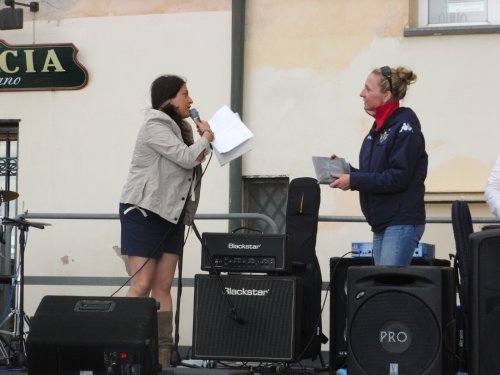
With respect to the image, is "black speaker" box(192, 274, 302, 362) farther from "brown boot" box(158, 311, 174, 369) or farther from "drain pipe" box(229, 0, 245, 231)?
"drain pipe" box(229, 0, 245, 231)

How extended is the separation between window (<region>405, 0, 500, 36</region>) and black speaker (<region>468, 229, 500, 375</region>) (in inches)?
167

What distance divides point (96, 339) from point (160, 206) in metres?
1.00

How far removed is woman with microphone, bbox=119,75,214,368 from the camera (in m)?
6.04

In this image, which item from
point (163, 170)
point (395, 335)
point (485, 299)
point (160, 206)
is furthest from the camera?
point (163, 170)

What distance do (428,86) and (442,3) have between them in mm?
753

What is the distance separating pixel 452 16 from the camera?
29.5ft

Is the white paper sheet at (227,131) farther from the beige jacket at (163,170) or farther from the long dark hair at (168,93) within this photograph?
the long dark hair at (168,93)

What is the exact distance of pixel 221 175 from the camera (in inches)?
364

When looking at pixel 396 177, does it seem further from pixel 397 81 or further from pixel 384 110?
pixel 397 81

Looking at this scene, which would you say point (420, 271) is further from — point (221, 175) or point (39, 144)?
point (39, 144)

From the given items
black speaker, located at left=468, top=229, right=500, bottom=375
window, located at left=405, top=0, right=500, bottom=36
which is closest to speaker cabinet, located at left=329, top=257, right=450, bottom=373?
black speaker, located at left=468, top=229, right=500, bottom=375

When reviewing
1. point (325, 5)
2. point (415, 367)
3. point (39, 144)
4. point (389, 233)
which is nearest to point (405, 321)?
point (415, 367)

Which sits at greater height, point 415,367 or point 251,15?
point 251,15

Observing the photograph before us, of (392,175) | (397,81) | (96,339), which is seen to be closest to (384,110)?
(397,81)
